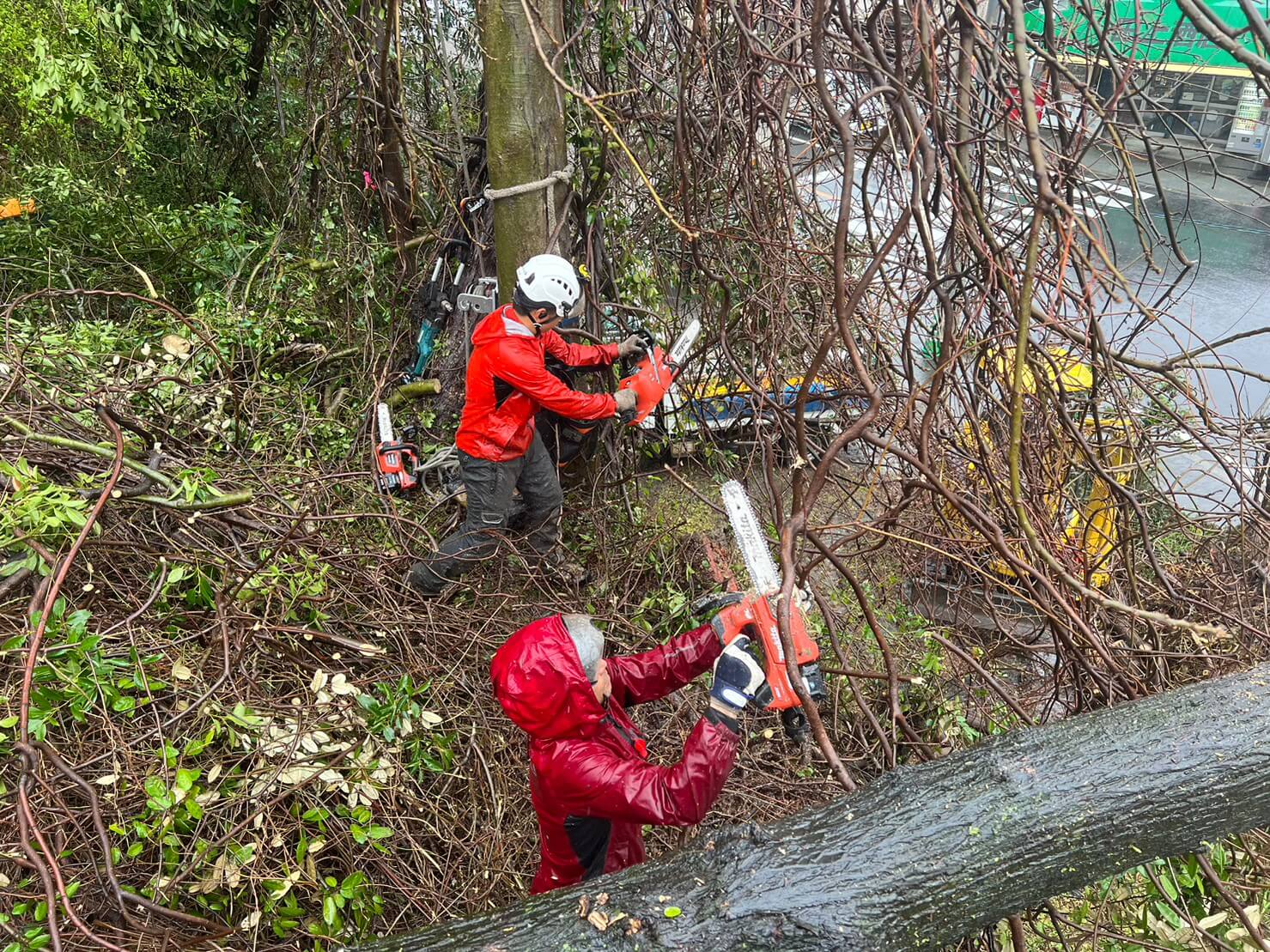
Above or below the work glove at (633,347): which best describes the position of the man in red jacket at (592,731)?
below

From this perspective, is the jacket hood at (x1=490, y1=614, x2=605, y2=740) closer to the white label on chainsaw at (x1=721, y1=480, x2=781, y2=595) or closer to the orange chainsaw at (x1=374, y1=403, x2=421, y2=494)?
the white label on chainsaw at (x1=721, y1=480, x2=781, y2=595)

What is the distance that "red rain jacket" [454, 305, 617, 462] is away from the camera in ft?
10.3

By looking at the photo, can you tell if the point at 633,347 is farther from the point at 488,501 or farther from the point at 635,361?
the point at 488,501

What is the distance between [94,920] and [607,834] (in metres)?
1.40

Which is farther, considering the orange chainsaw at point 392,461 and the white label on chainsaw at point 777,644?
the orange chainsaw at point 392,461

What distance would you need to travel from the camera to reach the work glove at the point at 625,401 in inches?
128

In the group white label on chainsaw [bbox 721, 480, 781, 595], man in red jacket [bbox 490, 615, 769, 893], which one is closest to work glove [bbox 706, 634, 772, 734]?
man in red jacket [bbox 490, 615, 769, 893]

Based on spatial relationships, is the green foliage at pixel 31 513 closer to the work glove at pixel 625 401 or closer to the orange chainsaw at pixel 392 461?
the orange chainsaw at pixel 392 461

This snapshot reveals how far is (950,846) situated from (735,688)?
2.11ft

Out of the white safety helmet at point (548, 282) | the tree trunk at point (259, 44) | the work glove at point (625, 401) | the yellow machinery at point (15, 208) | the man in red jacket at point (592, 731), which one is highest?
the tree trunk at point (259, 44)

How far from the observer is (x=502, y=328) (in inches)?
124

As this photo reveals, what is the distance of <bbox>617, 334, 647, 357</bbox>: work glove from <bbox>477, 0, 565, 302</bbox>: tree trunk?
0.55 m

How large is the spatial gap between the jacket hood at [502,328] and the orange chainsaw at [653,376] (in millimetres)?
516

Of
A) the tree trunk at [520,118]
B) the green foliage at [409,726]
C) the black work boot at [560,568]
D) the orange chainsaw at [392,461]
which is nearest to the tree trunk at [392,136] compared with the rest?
the tree trunk at [520,118]
